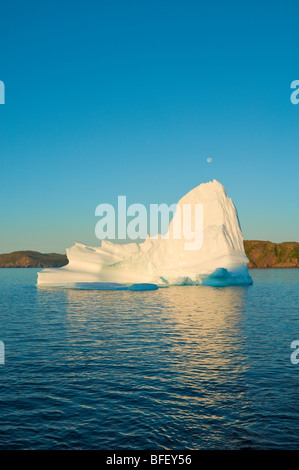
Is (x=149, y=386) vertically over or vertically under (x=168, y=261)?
under

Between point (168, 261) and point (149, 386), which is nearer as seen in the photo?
point (149, 386)

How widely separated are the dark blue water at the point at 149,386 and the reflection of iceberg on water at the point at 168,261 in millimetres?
30574

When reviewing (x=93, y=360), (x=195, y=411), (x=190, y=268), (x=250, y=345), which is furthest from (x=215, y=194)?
(x=195, y=411)

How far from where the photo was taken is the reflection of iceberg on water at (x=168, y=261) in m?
57.9

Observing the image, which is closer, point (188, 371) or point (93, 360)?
point (188, 371)

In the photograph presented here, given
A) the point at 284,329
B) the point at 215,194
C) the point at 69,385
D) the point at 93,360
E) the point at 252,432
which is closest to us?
the point at 252,432

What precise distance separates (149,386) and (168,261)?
158 feet

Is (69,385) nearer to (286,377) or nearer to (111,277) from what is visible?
(286,377)

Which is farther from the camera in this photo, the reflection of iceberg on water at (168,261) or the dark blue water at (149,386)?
the reflection of iceberg on water at (168,261)

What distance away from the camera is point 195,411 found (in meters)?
11.4

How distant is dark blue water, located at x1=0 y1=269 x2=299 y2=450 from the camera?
32.5ft

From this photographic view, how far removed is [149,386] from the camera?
1367cm

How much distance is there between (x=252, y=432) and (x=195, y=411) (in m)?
1.86
